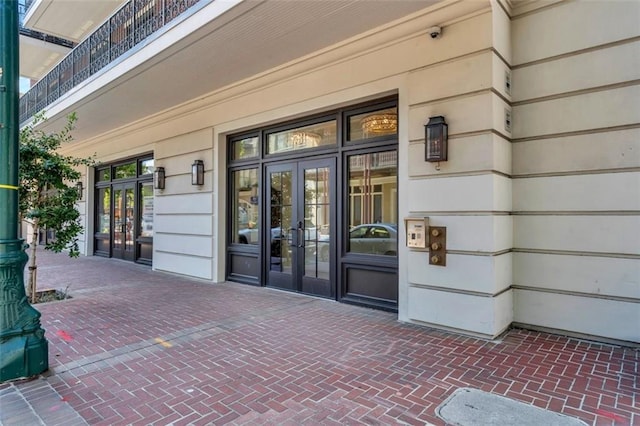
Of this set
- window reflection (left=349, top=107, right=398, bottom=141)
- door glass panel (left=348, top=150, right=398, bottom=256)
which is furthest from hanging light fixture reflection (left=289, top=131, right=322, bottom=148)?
door glass panel (left=348, top=150, right=398, bottom=256)

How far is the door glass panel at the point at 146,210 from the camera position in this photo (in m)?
9.28

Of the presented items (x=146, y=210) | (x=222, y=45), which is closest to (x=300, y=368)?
(x=222, y=45)

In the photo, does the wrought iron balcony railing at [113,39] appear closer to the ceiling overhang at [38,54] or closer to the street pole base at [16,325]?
the ceiling overhang at [38,54]

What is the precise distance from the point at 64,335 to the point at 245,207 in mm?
3575

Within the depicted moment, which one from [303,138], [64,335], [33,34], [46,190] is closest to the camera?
[64,335]

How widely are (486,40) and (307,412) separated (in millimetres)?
3907

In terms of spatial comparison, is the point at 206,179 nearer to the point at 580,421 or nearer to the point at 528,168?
the point at 528,168

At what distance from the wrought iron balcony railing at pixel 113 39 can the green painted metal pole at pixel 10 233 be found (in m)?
2.76

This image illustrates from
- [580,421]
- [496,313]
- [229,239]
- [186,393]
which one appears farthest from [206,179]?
[580,421]

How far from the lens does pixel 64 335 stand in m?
4.00

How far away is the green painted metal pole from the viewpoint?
2.83m

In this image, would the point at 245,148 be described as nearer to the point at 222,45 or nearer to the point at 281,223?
the point at 281,223

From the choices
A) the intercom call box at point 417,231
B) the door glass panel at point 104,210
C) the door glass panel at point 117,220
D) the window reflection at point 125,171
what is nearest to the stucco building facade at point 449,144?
the intercom call box at point 417,231

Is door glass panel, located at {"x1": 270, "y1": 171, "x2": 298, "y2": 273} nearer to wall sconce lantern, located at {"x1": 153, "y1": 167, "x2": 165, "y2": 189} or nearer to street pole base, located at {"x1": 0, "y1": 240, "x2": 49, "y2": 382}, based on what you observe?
wall sconce lantern, located at {"x1": 153, "y1": 167, "x2": 165, "y2": 189}
